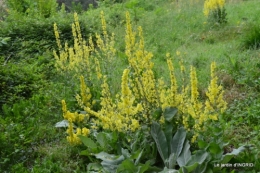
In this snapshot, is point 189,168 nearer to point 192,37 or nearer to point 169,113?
point 169,113

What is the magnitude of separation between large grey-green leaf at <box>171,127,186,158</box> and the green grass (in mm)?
571

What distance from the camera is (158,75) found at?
5996mm

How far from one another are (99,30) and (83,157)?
528 centimetres

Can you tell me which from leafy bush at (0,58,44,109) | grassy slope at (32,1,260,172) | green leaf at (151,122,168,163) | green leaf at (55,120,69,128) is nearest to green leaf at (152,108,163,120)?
green leaf at (151,122,168,163)

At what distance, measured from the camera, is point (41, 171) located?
3662 mm

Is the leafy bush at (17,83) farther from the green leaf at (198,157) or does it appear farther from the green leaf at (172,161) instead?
the green leaf at (198,157)

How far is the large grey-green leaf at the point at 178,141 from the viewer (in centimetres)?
345

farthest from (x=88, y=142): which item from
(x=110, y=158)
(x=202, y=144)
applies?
(x=202, y=144)

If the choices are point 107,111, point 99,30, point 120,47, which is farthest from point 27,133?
point 99,30

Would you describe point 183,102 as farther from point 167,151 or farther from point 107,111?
point 107,111

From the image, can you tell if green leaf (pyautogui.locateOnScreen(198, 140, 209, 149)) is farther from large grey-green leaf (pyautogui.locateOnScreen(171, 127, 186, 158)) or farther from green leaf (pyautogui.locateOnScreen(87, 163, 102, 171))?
green leaf (pyautogui.locateOnScreen(87, 163, 102, 171))

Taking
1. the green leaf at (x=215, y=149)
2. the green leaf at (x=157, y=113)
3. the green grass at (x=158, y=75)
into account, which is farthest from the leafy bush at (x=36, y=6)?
the green leaf at (x=215, y=149)

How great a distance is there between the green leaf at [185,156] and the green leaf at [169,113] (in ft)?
1.06

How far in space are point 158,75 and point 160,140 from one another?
102 inches
